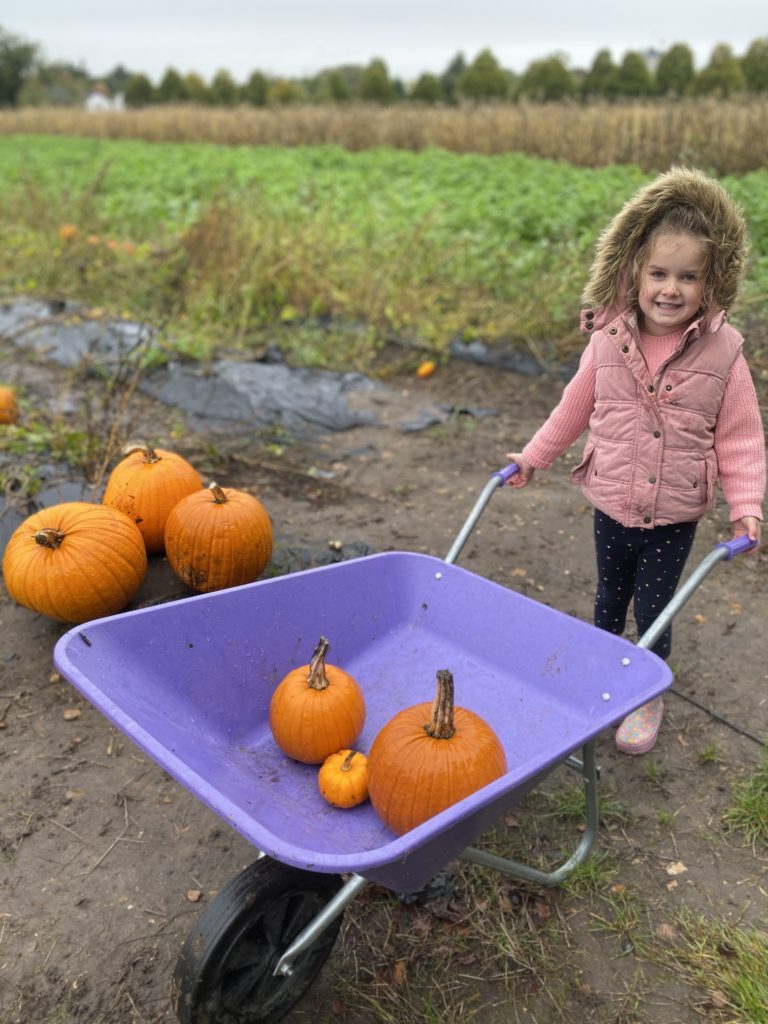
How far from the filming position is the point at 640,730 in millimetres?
2779

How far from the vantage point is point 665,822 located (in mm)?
2512

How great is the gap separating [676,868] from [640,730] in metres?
0.50

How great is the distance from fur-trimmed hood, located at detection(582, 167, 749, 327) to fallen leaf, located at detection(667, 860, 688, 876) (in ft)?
5.04

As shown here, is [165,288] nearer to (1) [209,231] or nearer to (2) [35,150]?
(1) [209,231]

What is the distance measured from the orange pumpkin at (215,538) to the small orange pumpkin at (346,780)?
1.27m

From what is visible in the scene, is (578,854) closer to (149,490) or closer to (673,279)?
(673,279)

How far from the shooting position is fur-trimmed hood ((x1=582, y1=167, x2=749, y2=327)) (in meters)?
2.12

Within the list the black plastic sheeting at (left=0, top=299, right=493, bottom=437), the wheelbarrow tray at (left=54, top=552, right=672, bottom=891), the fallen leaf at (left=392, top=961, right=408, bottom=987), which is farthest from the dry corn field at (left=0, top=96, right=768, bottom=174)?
the fallen leaf at (left=392, top=961, right=408, bottom=987)

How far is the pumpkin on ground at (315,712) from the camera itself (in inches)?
80.4

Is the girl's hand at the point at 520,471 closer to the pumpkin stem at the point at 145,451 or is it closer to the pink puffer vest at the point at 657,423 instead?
the pink puffer vest at the point at 657,423

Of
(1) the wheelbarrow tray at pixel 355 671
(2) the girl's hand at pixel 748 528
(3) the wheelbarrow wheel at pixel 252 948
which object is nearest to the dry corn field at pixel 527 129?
(2) the girl's hand at pixel 748 528

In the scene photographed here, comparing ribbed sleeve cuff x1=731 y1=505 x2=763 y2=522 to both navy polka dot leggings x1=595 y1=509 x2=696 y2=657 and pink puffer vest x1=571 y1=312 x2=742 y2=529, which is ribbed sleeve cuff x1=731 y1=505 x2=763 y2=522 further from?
navy polka dot leggings x1=595 y1=509 x2=696 y2=657

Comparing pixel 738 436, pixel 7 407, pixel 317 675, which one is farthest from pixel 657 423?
pixel 7 407

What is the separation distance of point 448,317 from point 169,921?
5264 mm
